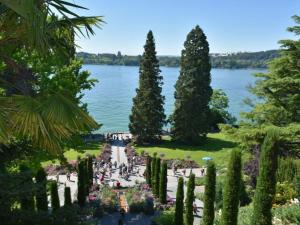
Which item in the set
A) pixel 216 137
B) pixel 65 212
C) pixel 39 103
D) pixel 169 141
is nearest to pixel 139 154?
pixel 169 141

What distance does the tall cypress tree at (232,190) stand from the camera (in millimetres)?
14094

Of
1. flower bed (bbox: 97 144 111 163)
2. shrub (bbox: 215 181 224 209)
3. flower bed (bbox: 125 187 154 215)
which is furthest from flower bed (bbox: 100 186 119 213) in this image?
flower bed (bbox: 97 144 111 163)

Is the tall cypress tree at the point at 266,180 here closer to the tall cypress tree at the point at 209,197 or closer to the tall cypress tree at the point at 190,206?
the tall cypress tree at the point at 209,197

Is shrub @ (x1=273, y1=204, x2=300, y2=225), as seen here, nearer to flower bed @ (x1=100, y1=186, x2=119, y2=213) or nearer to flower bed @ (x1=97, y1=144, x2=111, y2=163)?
flower bed @ (x1=100, y1=186, x2=119, y2=213)

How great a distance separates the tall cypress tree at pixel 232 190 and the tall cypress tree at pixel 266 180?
4.98 ft

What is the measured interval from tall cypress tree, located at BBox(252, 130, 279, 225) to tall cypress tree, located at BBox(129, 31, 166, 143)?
156ft

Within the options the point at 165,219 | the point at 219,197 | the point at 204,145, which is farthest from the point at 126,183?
the point at 204,145

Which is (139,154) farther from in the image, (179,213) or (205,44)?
(179,213)

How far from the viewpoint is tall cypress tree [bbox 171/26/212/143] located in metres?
59.6

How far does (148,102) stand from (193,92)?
6.39m

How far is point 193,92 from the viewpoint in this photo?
59625 mm

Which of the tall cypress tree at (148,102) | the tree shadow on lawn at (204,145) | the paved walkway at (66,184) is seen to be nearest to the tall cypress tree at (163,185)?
the paved walkway at (66,184)

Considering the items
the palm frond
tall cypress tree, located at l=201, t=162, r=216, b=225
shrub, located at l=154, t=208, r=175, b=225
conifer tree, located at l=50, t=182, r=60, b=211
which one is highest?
the palm frond

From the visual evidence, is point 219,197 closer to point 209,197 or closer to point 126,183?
point 209,197
